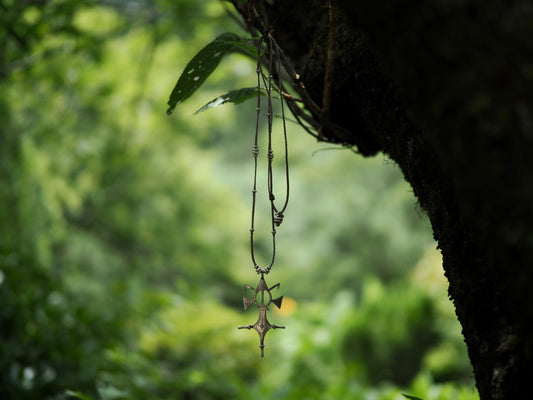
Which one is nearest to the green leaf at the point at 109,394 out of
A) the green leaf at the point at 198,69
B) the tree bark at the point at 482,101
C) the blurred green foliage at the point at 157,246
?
the blurred green foliage at the point at 157,246

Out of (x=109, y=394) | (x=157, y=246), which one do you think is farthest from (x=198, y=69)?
(x=157, y=246)

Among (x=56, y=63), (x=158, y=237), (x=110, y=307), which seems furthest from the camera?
(x=158, y=237)

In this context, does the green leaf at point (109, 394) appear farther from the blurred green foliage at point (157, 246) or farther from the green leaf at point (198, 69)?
the green leaf at point (198, 69)

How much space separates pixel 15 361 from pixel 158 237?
5.97 feet

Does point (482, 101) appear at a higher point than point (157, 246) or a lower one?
lower

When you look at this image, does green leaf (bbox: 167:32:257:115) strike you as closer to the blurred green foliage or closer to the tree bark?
the tree bark

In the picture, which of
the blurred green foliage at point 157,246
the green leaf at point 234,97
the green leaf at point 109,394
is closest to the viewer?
the green leaf at point 234,97

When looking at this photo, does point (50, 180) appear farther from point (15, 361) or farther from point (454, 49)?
point (454, 49)

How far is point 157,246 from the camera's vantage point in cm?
345

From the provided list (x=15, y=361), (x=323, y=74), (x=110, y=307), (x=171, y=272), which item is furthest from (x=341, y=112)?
(x=171, y=272)

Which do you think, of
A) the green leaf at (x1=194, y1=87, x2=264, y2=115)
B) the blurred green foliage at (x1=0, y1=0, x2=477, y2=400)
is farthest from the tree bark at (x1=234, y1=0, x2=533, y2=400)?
the blurred green foliage at (x1=0, y1=0, x2=477, y2=400)

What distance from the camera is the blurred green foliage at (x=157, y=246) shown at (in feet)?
5.68

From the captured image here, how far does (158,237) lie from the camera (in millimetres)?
3391

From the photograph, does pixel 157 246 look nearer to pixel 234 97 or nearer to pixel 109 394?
pixel 109 394
